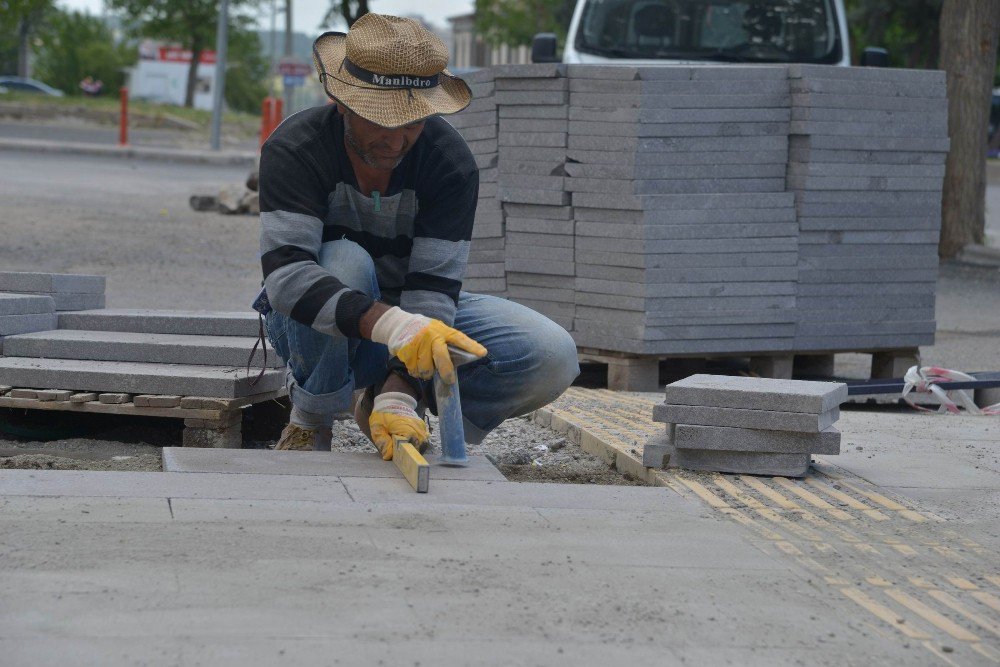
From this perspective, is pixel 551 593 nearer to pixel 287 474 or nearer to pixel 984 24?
pixel 287 474

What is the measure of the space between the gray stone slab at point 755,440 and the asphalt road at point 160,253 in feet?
12.9

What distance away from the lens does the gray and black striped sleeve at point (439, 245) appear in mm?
4176

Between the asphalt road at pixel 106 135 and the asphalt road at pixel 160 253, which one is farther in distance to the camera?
the asphalt road at pixel 106 135

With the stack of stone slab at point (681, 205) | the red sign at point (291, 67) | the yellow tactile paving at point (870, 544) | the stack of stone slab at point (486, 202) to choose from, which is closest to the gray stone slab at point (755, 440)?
the yellow tactile paving at point (870, 544)

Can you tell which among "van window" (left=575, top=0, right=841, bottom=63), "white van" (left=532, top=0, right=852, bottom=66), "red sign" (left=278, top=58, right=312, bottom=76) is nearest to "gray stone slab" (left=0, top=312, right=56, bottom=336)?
"white van" (left=532, top=0, right=852, bottom=66)

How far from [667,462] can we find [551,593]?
147 centimetres

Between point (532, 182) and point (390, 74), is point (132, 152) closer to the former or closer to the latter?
point (532, 182)

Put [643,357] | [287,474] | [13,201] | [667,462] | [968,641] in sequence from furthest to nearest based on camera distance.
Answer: [13,201], [643,357], [667,462], [287,474], [968,641]

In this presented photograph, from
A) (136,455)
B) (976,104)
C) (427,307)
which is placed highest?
(976,104)

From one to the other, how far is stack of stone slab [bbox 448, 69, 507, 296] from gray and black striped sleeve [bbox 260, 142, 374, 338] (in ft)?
10.3

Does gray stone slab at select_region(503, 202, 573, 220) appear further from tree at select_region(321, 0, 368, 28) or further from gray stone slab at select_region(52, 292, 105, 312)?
tree at select_region(321, 0, 368, 28)

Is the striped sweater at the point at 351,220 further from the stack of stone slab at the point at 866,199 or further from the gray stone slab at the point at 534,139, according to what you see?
the stack of stone slab at the point at 866,199

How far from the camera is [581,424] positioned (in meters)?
5.28

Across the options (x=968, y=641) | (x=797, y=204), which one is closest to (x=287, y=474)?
(x=968, y=641)
